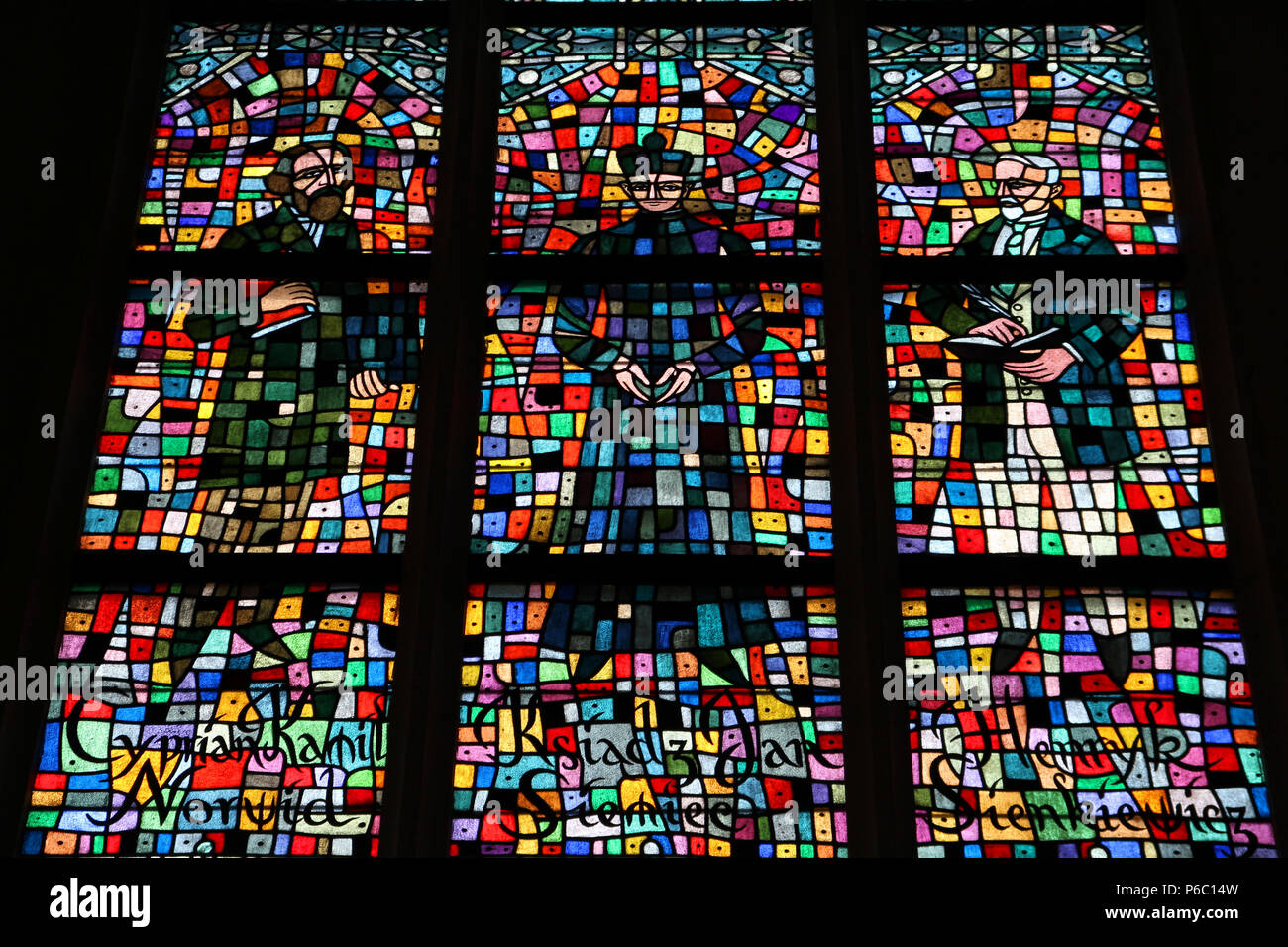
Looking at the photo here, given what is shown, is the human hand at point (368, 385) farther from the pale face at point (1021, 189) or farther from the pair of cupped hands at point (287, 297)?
the pale face at point (1021, 189)

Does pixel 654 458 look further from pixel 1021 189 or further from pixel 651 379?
pixel 1021 189

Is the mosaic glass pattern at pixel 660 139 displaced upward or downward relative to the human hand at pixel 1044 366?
upward

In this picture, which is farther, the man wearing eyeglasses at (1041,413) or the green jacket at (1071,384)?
the green jacket at (1071,384)

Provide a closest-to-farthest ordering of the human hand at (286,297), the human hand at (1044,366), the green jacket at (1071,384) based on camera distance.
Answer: the green jacket at (1071,384) → the human hand at (1044,366) → the human hand at (286,297)

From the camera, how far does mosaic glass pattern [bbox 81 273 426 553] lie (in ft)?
16.9

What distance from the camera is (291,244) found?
5.68 m

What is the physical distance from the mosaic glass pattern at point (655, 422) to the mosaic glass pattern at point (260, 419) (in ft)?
0.99

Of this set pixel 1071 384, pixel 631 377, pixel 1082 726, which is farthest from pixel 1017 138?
pixel 1082 726

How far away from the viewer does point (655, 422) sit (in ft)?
17.4

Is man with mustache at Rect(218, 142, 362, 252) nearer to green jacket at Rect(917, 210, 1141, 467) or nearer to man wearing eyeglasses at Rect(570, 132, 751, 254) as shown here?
man wearing eyeglasses at Rect(570, 132, 751, 254)

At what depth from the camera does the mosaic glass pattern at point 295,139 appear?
5707 millimetres

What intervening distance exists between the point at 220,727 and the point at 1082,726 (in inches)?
88.8

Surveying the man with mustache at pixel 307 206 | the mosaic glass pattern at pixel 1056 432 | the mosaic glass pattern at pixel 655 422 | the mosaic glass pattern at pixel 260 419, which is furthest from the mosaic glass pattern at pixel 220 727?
the mosaic glass pattern at pixel 1056 432

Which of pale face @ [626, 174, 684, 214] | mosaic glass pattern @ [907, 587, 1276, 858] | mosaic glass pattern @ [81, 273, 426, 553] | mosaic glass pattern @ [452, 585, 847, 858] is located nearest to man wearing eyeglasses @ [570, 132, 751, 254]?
Answer: pale face @ [626, 174, 684, 214]
